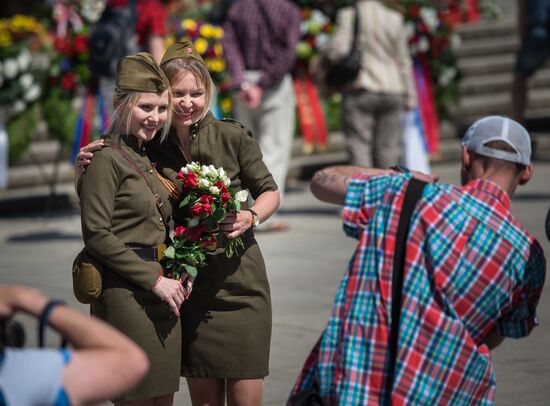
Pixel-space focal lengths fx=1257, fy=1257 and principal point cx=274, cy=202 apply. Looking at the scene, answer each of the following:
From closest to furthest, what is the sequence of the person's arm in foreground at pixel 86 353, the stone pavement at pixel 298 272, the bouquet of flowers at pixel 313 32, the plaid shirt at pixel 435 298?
the person's arm in foreground at pixel 86 353, the plaid shirt at pixel 435 298, the stone pavement at pixel 298 272, the bouquet of flowers at pixel 313 32

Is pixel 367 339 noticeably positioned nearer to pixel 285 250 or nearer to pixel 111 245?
pixel 111 245

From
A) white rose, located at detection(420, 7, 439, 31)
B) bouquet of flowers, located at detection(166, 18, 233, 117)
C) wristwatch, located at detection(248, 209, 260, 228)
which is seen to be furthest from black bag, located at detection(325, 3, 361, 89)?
wristwatch, located at detection(248, 209, 260, 228)

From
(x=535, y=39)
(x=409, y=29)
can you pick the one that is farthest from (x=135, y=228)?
(x=409, y=29)

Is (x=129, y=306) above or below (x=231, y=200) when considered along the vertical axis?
below

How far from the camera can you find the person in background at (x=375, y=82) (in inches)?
403

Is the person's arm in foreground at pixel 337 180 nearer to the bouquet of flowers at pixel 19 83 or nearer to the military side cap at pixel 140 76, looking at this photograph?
the military side cap at pixel 140 76

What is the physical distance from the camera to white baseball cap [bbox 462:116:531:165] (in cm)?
355

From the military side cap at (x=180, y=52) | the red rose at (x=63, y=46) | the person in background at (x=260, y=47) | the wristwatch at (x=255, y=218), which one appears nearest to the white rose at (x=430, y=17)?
the person in background at (x=260, y=47)

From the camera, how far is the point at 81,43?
11125mm

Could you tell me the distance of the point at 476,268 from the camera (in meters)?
3.38

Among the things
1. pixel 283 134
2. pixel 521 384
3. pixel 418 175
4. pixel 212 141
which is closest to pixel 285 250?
pixel 283 134

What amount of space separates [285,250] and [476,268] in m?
6.15

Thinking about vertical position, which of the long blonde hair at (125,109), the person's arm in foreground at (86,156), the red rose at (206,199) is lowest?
the red rose at (206,199)

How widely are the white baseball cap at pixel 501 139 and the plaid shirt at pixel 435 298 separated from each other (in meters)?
0.15
